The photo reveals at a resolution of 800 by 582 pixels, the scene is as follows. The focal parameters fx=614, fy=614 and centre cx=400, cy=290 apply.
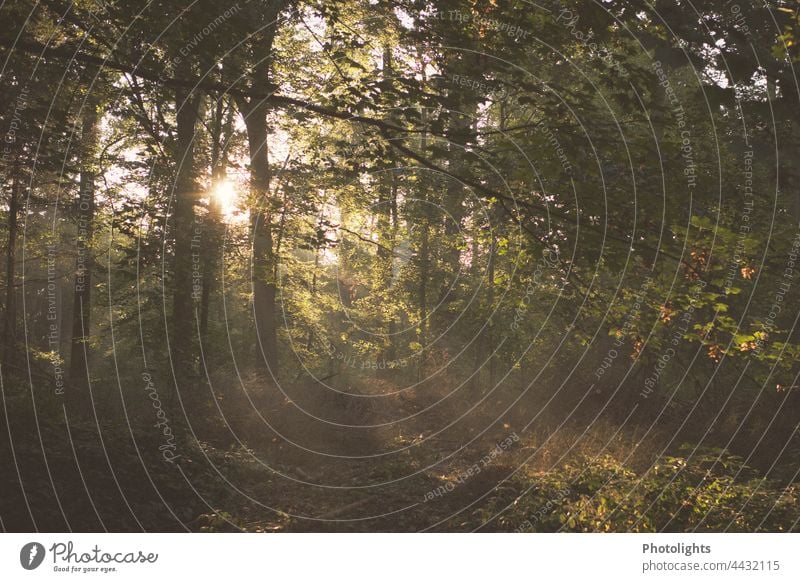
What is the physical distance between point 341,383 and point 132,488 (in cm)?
1405

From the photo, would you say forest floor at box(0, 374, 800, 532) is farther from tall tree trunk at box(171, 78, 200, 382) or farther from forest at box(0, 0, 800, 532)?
tall tree trunk at box(171, 78, 200, 382)

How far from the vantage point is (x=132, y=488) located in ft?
25.7

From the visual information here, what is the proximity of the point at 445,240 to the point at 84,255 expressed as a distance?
11091mm

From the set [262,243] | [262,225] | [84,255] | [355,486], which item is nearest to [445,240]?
[262,243]

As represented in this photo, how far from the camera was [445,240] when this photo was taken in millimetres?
21156

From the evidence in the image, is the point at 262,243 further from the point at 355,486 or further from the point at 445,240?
the point at 445,240

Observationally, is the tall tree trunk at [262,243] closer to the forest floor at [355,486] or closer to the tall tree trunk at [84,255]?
the tall tree trunk at [84,255]

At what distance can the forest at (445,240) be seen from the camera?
18.5 feet

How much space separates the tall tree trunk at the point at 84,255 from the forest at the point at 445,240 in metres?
0.21

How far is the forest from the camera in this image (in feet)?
18.5

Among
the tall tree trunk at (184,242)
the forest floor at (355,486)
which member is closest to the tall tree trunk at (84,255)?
the tall tree trunk at (184,242)

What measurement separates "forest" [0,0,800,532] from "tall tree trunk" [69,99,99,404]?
21 centimetres

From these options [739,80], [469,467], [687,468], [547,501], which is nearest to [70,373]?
[469,467]
